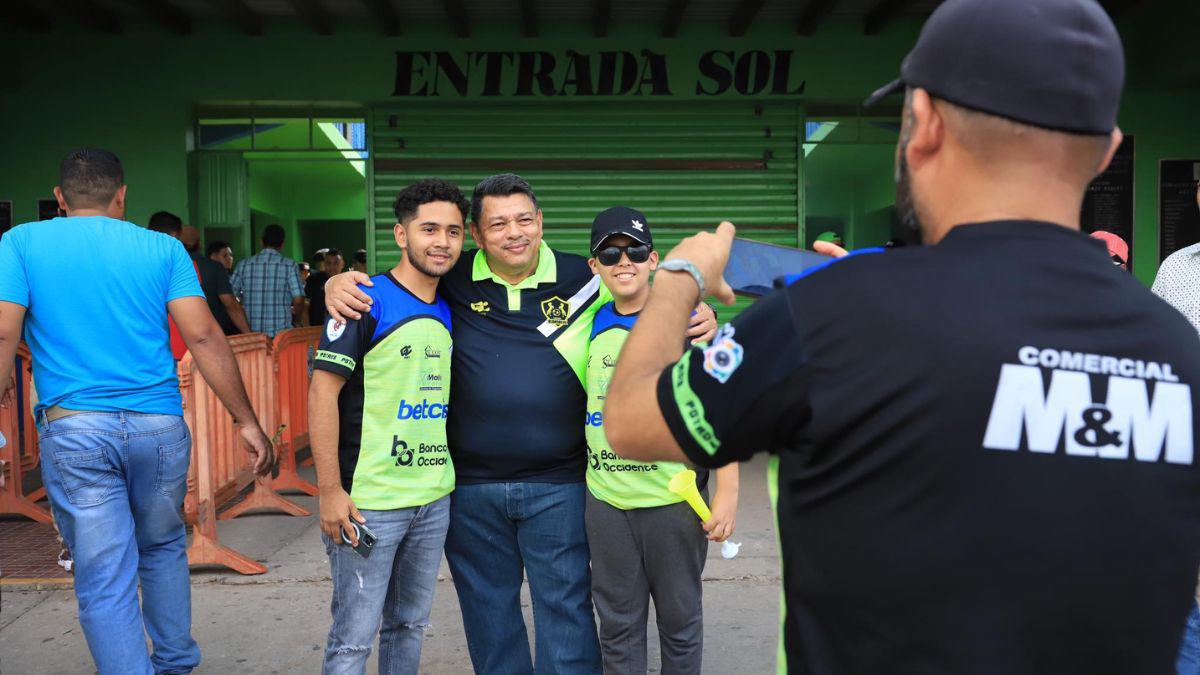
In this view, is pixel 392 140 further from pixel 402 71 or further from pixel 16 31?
pixel 16 31

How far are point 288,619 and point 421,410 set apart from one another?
209cm

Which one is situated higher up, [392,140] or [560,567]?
[392,140]

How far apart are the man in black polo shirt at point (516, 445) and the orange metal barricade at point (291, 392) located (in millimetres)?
4181

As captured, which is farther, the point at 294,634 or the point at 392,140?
the point at 392,140

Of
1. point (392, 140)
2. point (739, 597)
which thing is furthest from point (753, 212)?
point (739, 597)

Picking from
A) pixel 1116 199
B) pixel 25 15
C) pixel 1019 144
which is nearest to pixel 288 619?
pixel 1019 144

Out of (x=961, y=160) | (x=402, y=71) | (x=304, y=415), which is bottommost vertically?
(x=304, y=415)

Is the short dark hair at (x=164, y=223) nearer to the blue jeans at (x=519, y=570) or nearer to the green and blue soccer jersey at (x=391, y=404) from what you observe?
the green and blue soccer jersey at (x=391, y=404)

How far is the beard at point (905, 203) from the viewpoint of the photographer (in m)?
1.25

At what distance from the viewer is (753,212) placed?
31.6ft

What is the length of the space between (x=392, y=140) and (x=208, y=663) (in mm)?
6418

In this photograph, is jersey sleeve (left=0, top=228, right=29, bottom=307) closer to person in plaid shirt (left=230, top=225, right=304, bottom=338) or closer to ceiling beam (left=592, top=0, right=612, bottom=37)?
person in plaid shirt (left=230, top=225, right=304, bottom=338)

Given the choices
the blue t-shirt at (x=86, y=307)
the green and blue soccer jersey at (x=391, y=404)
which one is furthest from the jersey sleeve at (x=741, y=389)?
the blue t-shirt at (x=86, y=307)

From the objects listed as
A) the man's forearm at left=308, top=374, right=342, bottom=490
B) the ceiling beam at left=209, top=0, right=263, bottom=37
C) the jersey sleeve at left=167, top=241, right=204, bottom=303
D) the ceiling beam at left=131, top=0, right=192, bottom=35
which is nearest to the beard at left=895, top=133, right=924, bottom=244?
the man's forearm at left=308, top=374, right=342, bottom=490
